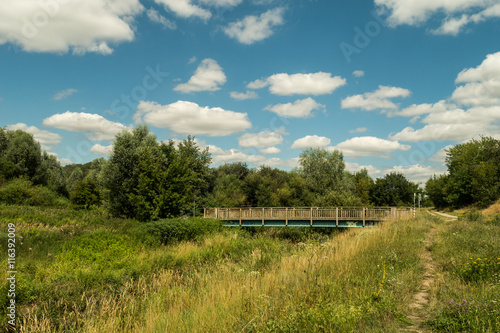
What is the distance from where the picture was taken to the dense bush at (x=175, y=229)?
1931 cm

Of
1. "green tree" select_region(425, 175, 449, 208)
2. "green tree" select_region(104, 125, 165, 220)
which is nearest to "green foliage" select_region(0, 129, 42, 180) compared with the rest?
"green tree" select_region(104, 125, 165, 220)

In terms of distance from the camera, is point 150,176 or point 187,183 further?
point 187,183

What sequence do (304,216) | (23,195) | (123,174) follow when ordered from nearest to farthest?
(304,216), (123,174), (23,195)

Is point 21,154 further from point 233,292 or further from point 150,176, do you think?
point 233,292

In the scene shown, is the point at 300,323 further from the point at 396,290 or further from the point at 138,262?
the point at 138,262

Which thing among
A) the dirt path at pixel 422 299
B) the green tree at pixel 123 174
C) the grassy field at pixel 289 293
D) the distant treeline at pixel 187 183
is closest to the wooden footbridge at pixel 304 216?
the distant treeline at pixel 187 183

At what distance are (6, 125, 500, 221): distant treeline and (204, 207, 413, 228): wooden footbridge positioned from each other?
4.12 meters

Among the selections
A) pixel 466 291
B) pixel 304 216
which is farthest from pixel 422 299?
pixel 304 216

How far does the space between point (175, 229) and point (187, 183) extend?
8777mm

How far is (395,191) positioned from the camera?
56500 millimetres

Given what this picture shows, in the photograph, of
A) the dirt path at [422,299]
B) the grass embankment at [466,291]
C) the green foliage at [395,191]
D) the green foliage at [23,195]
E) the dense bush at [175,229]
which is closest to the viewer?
the grass embankment at [466,291]

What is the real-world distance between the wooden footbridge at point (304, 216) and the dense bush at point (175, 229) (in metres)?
4.98

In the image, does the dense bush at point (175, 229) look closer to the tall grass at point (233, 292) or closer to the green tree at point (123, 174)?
the tall grass at point (233, 292)

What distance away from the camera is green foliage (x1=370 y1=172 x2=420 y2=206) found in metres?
56.1
